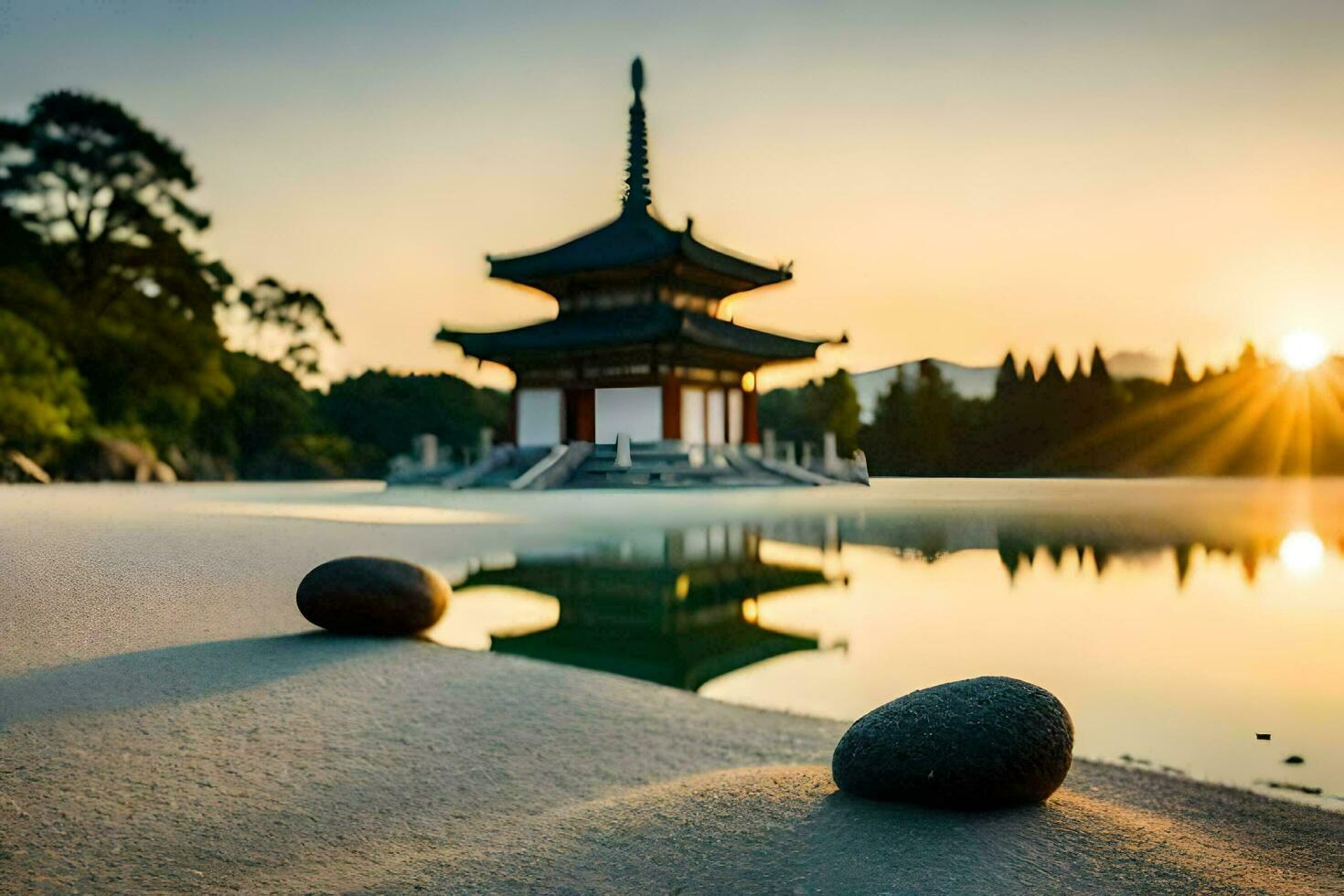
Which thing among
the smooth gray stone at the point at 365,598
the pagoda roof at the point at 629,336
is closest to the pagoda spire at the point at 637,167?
the pagoda roof at the point at 629,336

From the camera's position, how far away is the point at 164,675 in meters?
6.00

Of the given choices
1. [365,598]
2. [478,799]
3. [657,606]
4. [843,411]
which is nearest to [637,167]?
[843,411]

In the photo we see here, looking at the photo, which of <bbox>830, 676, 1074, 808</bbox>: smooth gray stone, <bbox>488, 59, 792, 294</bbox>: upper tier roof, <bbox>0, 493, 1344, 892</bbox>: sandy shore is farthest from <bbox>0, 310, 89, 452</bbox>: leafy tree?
<bbox>830, 676, 1074, 808</bbox>: smooth gray stone

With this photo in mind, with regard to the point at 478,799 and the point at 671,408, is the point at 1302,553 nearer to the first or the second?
the point at 478,799

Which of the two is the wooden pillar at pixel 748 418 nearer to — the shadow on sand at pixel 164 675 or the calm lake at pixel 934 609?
the calm lake at pixel 934 609

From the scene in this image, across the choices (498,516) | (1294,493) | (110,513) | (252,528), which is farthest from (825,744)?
(1294,493)

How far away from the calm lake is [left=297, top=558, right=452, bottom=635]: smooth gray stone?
46 centimetres

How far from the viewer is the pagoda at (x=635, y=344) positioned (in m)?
33.3

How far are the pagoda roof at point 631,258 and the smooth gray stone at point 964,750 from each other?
2904 cm

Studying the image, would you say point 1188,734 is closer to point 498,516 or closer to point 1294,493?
point 498,516

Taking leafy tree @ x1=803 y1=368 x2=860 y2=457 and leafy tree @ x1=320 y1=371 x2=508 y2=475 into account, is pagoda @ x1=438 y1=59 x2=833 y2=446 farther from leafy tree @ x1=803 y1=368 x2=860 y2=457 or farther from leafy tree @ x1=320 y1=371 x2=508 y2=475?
leafy tree @ x1=320 y1=371 x2=508 y2=475

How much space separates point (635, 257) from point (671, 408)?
5.55 m

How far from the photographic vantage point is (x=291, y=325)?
4953 cm

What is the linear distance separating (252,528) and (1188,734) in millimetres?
14233
